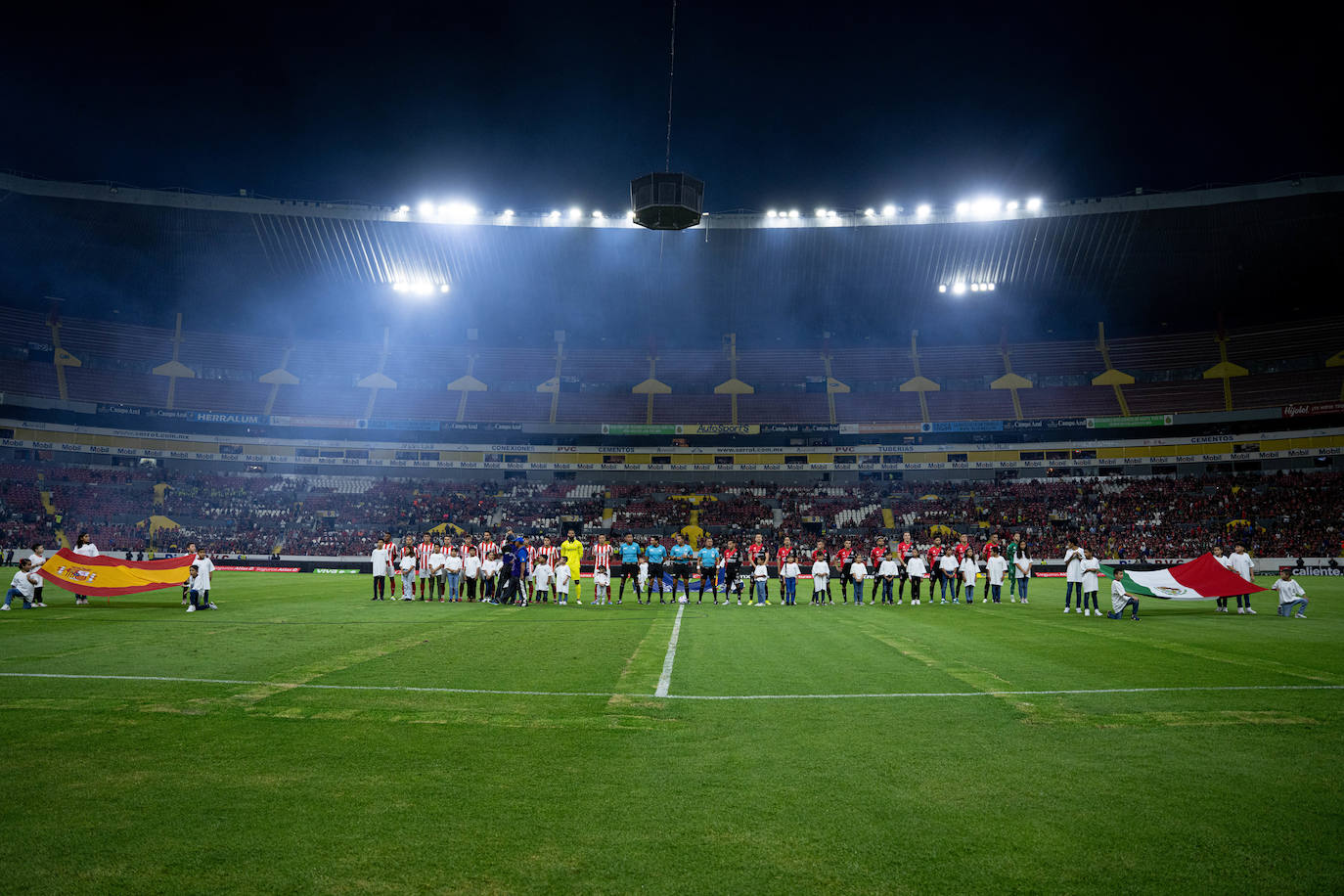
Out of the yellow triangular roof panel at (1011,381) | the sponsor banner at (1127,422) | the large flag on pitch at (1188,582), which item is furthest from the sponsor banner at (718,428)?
the large flag on pitch at (1188,582)

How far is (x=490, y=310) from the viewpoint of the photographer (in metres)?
57.2

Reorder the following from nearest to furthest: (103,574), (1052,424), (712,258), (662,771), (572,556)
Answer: (662,771) → (103,574) → (572,556) → (712,258) → (1052,424)

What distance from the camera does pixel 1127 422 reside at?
51.8 m

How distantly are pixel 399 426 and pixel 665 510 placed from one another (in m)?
21.3

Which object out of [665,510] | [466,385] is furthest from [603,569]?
[466,385]

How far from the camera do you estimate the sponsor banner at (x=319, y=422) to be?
5486cm

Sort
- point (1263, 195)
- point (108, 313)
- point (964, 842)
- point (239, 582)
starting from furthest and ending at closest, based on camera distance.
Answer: point (108, 313) → point (1263, 195) → point (239, 582) → point (964, 842)

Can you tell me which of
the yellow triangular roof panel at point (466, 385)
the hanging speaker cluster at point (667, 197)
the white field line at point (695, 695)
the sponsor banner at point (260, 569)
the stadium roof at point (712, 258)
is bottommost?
the sponsor banner at point (260, 569)

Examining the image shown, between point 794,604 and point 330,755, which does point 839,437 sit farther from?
point 330,755

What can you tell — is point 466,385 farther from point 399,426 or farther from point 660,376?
point 660,376

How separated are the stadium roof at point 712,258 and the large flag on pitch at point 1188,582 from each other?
3134 centimetres

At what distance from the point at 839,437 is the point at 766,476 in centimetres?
618

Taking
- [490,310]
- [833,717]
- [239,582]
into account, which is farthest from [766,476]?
[833,717]

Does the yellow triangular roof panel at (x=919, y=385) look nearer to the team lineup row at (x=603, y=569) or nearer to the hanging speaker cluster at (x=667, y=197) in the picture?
the hanging speaker cluster at (x=667, y=197)
